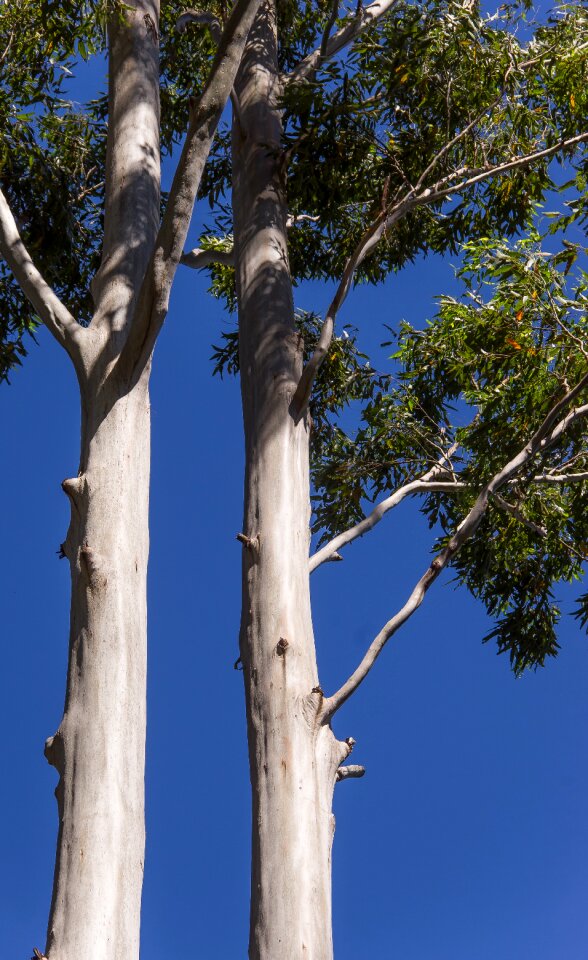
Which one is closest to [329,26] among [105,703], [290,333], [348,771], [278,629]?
[290,333]

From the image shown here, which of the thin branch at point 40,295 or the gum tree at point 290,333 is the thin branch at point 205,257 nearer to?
the gum tree at point 290,333

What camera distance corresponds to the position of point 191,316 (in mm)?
29953

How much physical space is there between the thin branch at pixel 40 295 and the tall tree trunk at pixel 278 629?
4.50 ft

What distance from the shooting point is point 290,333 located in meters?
6.88

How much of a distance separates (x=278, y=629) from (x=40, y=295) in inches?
79.5

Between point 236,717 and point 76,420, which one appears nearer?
point 76,420

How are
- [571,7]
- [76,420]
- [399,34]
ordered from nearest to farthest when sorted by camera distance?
[399,34], [571,7], [76,420]

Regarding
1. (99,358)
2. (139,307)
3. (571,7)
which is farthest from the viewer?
(571,7)

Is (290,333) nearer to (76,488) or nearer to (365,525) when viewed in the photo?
(365,525)

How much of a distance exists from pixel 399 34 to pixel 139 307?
4954 mm

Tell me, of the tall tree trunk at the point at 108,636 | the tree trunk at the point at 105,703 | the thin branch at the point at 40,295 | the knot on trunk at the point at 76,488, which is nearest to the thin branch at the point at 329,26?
the tall tree trunk at the point at 108,636

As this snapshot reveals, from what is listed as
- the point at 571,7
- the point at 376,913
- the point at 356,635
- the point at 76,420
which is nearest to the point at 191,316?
the point at 76,420

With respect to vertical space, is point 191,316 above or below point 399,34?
above

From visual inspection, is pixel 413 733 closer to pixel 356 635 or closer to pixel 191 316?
pixel 356 635
